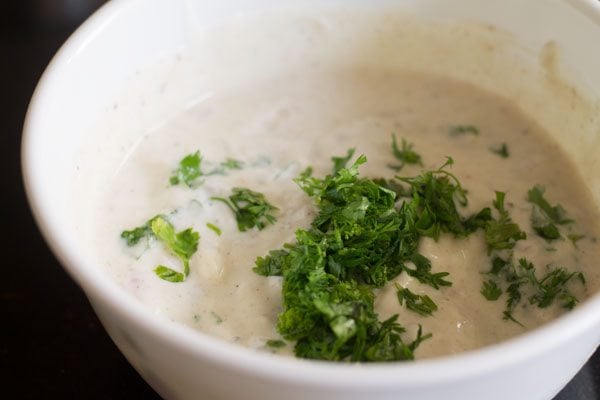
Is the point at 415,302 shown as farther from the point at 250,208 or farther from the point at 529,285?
the point at 250,208

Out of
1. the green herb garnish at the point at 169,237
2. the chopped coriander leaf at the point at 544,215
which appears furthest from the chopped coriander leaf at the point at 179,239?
the chopped coriander leaf at the point at 544,215

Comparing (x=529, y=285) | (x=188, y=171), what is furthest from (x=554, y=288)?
(x=188, y=171)

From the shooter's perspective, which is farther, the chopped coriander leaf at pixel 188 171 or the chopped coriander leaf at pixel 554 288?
the chopped coriander leaf at pixel 188 171

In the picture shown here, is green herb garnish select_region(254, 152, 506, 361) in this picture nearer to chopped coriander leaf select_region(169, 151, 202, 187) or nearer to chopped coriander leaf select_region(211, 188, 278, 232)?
chopped coriander leaf select_region(211, 188, 278, 232)

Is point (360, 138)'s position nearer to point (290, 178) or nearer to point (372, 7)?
point (290, 178)

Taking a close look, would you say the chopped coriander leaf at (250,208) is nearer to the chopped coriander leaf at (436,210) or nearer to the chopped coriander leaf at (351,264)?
the chopped coriander leaf at (351,264)

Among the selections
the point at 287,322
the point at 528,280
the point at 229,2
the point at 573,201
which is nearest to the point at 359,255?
the point at 287,322
